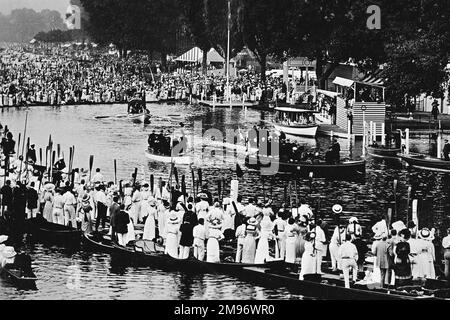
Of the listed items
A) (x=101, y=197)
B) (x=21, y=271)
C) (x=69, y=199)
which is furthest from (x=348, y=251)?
(x=69, y=199)

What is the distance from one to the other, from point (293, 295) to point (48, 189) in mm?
16078

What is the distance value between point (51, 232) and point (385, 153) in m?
35.1

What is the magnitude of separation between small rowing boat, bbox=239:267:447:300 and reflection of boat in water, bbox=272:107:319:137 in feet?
163

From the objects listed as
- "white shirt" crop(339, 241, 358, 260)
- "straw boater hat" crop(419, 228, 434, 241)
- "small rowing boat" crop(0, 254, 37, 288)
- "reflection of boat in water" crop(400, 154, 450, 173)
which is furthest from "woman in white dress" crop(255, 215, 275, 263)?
"reflection of boat in water" crop(400, 154, 450, 173)

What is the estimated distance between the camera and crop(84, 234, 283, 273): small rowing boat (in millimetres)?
43219

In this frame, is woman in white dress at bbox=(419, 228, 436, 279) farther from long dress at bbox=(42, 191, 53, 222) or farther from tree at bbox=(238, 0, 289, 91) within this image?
tree at bbox=(238, 0, 289, 91)

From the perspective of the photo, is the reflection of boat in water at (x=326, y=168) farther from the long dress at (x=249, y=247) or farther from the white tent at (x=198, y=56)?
the white tent at (x=198, y=56)

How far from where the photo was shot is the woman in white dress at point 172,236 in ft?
148

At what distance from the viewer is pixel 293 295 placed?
134 ft

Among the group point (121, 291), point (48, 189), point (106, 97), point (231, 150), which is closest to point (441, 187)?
point (231, 150)

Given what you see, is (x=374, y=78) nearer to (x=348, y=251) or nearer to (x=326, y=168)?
(x=326, y=168)

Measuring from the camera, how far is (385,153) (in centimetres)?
7919
